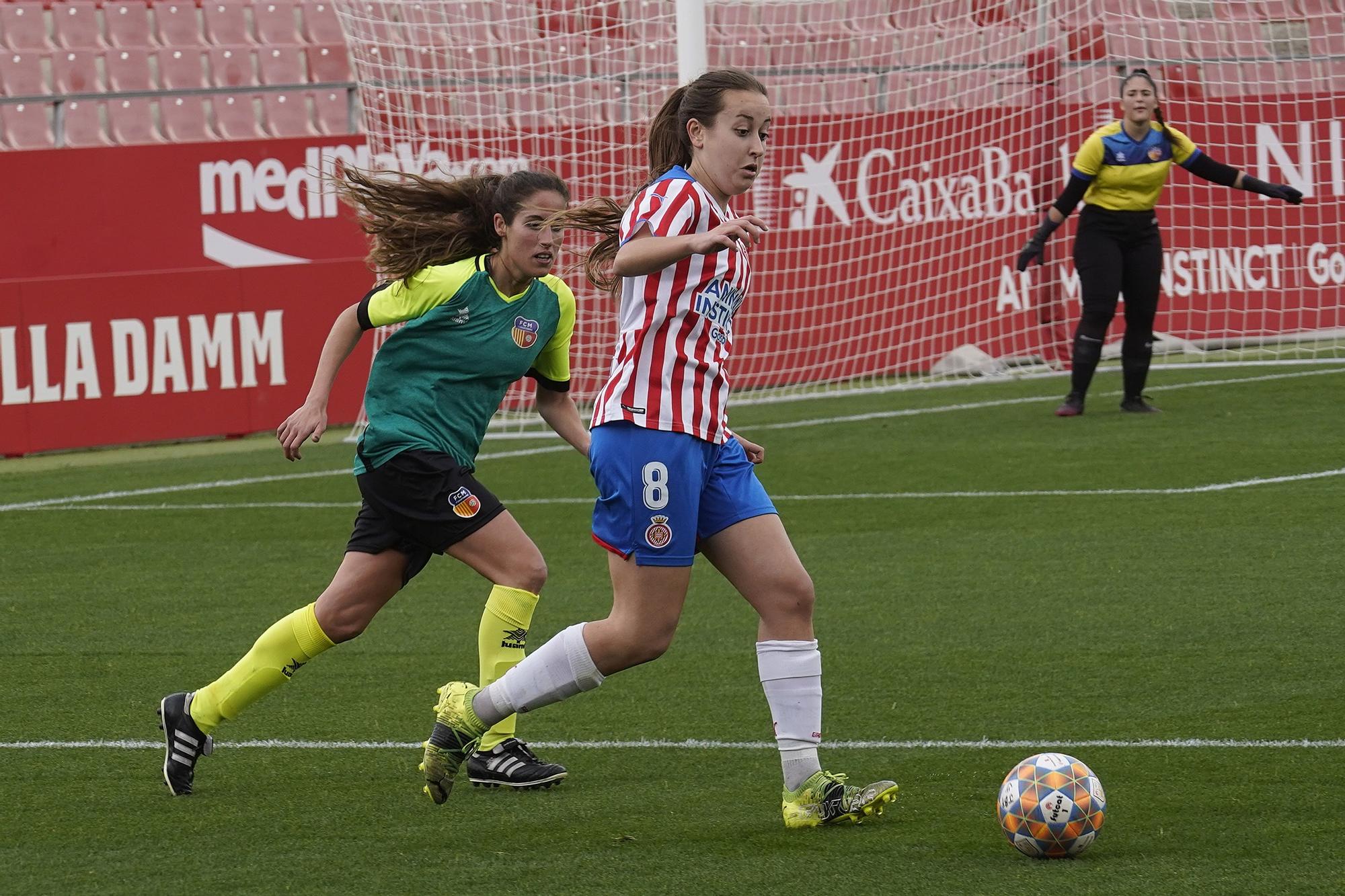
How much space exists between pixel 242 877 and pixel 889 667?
274 cm

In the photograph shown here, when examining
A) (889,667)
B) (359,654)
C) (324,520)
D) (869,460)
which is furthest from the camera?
(869,460)

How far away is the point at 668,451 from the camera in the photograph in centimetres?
445

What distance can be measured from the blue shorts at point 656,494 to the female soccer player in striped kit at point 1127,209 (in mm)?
7231

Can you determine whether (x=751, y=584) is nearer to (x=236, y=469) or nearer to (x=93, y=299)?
(x=236, y=469)

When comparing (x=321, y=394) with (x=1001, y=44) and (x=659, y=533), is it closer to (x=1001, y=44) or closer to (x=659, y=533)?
(x=659, y=533)

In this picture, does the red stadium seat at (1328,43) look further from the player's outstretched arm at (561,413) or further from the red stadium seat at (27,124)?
the player's outstretched arm at (561,413)

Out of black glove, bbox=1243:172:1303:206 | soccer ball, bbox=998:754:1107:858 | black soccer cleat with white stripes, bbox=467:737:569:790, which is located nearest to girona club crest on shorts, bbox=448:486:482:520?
black soccer cleat with white stripes, bbox=467:737:569:790

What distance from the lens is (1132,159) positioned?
11.7m

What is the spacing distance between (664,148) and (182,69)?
44.4 ft

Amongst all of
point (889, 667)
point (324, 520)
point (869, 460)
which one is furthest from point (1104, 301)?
point (889, 667)

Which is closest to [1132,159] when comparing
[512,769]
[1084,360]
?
[1084,360]

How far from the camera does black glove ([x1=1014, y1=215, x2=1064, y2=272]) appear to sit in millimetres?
11500

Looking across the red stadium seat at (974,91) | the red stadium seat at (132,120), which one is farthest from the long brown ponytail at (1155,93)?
the red stadium seat at (132,120)

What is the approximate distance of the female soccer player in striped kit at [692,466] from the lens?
4457 mm
